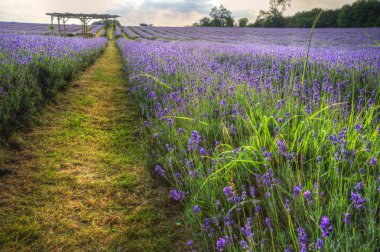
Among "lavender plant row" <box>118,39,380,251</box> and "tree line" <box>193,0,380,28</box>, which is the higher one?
"tree line" <box>193,0,380,28</box>

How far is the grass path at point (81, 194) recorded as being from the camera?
1828 mm

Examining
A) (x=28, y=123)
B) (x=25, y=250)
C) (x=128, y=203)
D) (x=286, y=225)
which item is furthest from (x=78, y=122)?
(x=286, y=225)

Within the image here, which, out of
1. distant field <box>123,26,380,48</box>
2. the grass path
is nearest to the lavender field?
the grass path

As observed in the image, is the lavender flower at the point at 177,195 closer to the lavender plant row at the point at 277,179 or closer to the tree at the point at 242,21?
the lavender plant row at the point at 277,179

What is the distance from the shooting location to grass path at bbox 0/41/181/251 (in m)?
1.83

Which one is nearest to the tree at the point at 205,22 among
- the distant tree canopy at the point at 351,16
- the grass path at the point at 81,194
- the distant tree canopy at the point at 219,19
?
the distant tree canopy at the point at 219,19

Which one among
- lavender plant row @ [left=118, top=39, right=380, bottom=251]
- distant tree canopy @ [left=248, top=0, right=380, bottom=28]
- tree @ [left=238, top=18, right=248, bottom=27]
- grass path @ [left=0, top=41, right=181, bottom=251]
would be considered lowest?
grass path @ [left=0, top=41, right=181, bottom=251]

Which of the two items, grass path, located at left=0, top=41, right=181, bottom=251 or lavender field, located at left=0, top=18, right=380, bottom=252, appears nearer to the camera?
lavender field, located at left=0, top=18, right=380, bottom=252

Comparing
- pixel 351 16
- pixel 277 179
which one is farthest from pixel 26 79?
pixel 351 16

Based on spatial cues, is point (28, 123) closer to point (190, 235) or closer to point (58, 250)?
point (58, 250)

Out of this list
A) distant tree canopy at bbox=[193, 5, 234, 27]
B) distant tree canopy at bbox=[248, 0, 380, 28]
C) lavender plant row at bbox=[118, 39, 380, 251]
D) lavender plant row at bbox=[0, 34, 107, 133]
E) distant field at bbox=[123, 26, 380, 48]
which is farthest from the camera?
distant tree canopy at bbox=[193, 5, 234, 27]

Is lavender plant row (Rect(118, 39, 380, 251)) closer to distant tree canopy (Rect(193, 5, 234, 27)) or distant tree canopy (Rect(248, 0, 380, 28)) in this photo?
distant tree canopy (Rect(248, 0, 380, 28))

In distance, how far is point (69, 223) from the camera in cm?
196

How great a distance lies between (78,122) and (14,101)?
0.79m
